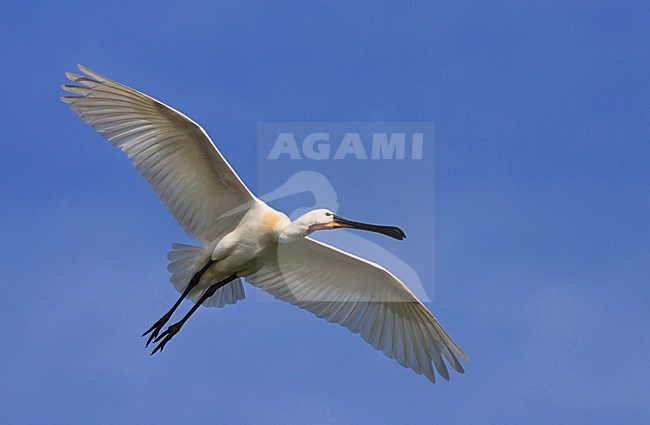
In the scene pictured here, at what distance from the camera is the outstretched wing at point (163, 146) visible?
60.4ft

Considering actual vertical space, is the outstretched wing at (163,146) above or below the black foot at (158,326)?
above

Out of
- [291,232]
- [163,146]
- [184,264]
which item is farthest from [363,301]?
[163,146]

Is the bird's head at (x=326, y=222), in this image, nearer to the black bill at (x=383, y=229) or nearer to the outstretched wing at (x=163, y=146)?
the black bill at (x=383, y=229)

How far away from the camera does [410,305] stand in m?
19.4

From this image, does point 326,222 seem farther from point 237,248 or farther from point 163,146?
point 163,146

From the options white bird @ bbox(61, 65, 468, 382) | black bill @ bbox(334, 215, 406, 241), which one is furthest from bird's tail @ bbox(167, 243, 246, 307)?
black bill @ bbox(334, 215, 406, 241)

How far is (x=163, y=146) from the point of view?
18594 mm

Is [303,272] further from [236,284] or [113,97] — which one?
[113,97]

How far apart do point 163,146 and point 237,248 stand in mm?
1575

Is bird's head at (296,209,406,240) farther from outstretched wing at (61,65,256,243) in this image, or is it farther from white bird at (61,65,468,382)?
outstretched wing at (61,65,256,243)

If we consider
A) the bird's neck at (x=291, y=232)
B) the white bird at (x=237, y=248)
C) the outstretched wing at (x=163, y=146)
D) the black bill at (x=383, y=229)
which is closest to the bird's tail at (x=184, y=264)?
the white bird at (x=237, y=248)

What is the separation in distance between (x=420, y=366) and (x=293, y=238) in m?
2.55

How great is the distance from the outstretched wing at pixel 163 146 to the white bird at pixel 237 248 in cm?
1

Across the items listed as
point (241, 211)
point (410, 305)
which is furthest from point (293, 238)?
point (410, 305)
